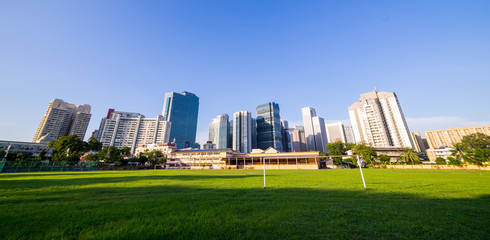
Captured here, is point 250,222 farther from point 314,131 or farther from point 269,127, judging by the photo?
point 314,131

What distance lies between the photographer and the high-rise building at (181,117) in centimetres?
13938

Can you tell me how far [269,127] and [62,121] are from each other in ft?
497

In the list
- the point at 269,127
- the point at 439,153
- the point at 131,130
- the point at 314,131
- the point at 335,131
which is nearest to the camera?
the point at 439,153

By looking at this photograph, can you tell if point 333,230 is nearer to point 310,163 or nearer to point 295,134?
point 310,163

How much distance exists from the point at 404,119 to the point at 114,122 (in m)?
191

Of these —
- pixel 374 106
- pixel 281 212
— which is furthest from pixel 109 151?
pixel 374 106

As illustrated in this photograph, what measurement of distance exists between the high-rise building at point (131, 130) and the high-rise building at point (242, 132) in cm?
5218

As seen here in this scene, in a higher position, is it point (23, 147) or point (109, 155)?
point (23, 147)

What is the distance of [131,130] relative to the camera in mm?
124375

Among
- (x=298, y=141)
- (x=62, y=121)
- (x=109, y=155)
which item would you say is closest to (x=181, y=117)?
(x=62, y=121)

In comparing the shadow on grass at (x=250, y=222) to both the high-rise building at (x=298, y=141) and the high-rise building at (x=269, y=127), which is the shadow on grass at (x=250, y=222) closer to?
the high-rise building at (x=269, y=127)

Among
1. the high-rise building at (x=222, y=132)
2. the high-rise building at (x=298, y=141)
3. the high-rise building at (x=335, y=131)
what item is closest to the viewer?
the high-rise building at (x=222, y=132)

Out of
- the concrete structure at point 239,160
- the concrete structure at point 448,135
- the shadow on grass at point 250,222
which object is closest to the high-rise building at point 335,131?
the concrete structure at point 448,135

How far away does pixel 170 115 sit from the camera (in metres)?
141
